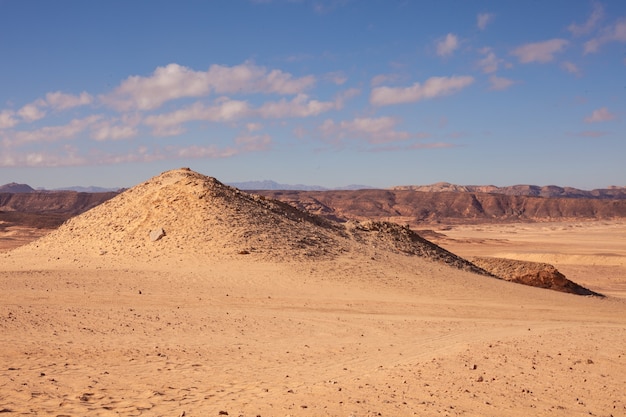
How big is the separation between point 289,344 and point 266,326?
159 centimetres

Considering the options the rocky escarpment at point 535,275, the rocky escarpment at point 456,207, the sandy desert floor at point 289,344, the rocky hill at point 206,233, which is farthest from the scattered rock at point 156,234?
the rocky escarpment at point 456,207

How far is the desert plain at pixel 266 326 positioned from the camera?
730cm

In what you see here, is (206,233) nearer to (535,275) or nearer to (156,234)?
(156,234)

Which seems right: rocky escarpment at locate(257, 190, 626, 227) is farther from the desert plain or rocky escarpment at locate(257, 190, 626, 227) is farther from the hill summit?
the desert plain

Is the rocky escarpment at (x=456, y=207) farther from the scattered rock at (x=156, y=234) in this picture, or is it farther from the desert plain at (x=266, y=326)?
the scattered rock at (x=156, y=234)

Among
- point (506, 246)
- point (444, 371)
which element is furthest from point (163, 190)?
point (506, 246)

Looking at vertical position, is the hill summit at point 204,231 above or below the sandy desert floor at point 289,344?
above

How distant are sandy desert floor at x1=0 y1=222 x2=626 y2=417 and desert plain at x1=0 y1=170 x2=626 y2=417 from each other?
44 mm

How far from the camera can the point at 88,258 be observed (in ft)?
69.4

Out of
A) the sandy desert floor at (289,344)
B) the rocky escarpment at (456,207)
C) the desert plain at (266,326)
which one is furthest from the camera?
the rocky escarpment at (456,207)

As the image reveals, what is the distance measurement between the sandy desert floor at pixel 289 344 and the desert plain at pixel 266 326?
44 mm

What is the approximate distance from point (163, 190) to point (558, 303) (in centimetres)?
1646

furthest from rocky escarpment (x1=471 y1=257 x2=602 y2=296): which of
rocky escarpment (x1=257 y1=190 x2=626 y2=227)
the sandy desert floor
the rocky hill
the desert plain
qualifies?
rocky escarpment (x1=257 y1=190 x2=626 y2=227)

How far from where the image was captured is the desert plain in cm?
730
